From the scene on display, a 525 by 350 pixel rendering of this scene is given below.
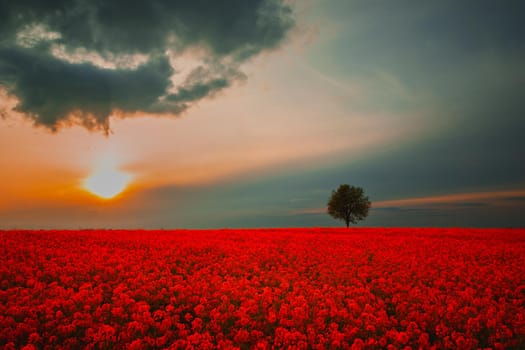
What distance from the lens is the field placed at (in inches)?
259

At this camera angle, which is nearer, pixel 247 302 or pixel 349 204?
pixel 247 302

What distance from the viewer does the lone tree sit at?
6088cm

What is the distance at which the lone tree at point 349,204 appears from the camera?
60875mm

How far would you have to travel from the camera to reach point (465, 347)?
645 centimetres

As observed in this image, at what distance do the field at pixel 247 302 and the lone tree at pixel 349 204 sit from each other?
46167mm

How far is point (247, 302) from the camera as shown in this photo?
8.20 m

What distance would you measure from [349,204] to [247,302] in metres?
55.8

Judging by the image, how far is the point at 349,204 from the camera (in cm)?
6103

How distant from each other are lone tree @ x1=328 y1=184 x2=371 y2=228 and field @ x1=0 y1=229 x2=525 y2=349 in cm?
4617

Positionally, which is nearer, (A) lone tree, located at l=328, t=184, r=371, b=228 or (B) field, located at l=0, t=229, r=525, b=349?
(B) field, located at l=0, t=229, r=525, b=349

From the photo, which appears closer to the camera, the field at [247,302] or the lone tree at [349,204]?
the field at [247,302]

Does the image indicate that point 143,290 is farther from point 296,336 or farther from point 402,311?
point 402,311

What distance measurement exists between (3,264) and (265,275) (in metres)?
9.36

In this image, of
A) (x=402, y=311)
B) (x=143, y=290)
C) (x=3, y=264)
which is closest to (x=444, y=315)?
(x=402, y=311)
